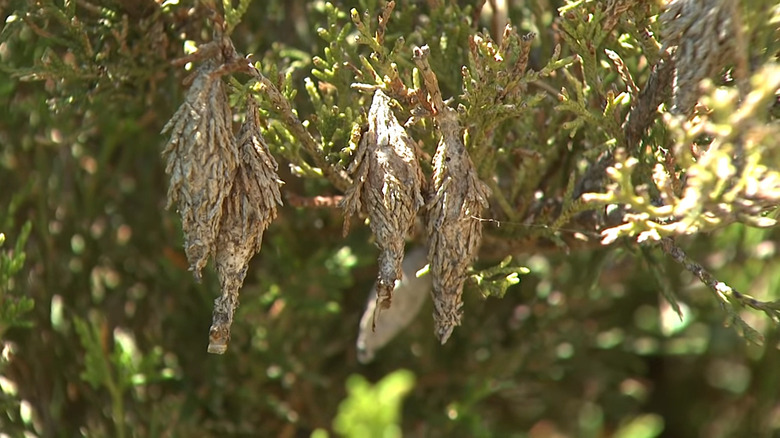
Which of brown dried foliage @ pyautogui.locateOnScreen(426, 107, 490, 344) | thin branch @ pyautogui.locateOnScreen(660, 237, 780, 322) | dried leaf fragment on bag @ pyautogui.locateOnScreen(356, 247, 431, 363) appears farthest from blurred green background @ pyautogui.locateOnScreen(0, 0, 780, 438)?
brown dried foliage @ pyautogui.locateOnScreen(426, 107, 490, 344)

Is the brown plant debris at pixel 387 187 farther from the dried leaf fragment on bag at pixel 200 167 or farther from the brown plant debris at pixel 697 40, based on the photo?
the brown plant debris at pixel 697 40

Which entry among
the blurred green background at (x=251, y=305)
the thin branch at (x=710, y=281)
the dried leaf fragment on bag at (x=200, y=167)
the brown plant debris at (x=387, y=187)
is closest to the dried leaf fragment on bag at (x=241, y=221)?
the dried leaf fragment on bag at (x=200, y=167)

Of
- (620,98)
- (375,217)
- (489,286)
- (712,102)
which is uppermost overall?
(712,102)

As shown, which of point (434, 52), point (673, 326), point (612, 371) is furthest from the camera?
point (612, 371)

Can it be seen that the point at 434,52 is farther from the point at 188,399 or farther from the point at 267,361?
the point at 188,399

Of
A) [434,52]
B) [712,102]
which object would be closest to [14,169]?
[434,52]

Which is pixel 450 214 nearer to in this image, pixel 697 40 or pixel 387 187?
pixel 387 187

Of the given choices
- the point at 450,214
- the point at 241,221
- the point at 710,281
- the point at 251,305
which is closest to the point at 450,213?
the point at 450,214
